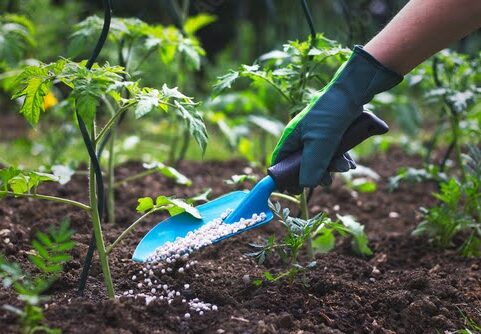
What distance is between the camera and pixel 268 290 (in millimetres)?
2244

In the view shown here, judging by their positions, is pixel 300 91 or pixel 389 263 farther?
pixel 389 263

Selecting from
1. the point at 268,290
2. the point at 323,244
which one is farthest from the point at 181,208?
the point at 323,244

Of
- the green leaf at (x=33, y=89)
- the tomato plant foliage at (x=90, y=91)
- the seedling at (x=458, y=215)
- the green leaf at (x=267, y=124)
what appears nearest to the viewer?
the tomato plant foliage at (x=90, y=91)

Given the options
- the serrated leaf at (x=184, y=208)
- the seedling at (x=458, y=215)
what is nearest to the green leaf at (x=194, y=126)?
the serrated leaf at (x=184, y=208)

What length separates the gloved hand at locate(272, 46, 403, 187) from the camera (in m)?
2.13

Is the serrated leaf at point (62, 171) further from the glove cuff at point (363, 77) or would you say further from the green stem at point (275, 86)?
the glove cuff at point (363, 77)

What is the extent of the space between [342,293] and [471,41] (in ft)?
16.5

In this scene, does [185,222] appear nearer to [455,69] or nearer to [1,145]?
[455,69]

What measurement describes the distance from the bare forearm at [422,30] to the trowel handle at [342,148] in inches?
7.5

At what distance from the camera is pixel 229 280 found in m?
2.33

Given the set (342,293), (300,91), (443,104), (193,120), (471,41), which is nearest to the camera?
(193,120)

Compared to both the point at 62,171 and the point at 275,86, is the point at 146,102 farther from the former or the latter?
the point at 62,171

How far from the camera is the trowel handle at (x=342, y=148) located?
7.21 feet

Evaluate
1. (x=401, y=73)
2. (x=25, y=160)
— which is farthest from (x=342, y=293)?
(x=25, y=160)
